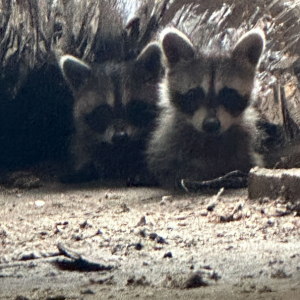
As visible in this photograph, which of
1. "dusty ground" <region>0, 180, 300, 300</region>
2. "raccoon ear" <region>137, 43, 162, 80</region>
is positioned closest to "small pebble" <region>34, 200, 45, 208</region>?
"dusty ground" <region>0, 180, 300, 300</region>

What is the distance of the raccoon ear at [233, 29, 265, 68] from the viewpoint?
2.92 m

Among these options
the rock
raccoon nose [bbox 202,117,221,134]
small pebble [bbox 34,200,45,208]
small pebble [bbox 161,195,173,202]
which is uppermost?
raccoon nose [bbox 202,117,221,134]

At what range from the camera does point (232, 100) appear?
3711 mm

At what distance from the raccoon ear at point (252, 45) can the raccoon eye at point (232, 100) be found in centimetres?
33

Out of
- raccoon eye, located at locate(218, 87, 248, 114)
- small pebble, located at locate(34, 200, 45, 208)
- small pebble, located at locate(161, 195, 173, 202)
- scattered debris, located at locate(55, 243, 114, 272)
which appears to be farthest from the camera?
raccoon eye, located at locate(218, 87, 248, 114)

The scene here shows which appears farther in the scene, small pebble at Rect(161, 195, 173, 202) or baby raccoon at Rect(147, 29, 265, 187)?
baby raccoon at Rect(147, 29, 265, 187)

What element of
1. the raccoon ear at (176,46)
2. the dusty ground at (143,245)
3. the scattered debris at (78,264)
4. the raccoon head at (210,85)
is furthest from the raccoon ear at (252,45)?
the scattered debris at (78,264)

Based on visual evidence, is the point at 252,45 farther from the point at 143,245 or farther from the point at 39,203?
the point at 143,245

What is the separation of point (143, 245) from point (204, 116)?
1789 millimetres

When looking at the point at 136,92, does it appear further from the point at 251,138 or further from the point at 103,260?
the point at 103,260

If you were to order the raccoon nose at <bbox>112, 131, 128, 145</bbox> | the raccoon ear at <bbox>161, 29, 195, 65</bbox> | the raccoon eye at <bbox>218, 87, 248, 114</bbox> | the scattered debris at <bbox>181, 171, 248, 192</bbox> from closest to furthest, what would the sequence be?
the raccoon ear at <bbox>161, 29, 195, 65</bbox> → the scattered debris at <bbox>181, 171, 248, 192</bbox> → the raccoon nose at <bbox>112, 131, 128, 145</bbox> → the raccoon eye at <bbox>218, 87, 248, 114</bbox>

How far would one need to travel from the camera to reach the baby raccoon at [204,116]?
3.21m

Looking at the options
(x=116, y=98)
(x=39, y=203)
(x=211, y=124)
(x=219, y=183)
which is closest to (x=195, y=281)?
(x=39, y=203)

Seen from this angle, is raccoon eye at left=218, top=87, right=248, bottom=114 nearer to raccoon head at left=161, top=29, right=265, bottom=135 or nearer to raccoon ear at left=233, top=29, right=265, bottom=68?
raccoon head at left=161, top=29, right=265, bottom=135
